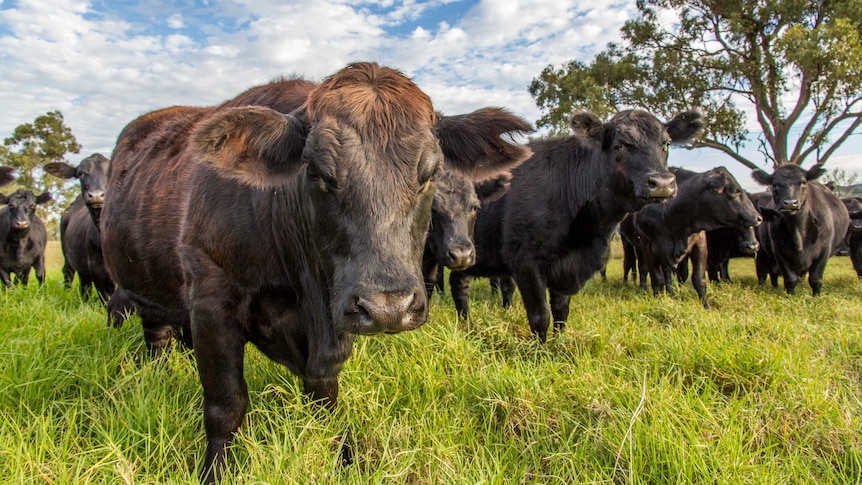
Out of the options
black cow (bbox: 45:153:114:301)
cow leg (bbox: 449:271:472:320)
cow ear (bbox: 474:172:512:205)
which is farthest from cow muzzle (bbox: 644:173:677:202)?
black cow (bbox: 45:153:114:301)

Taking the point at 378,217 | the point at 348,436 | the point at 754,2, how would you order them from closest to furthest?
the point at 378,217, the point at 348,436, the point at 754,2

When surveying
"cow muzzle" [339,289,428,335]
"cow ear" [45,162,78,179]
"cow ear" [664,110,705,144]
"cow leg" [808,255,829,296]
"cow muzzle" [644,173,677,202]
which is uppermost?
"cow ear" [664,110,705,144]

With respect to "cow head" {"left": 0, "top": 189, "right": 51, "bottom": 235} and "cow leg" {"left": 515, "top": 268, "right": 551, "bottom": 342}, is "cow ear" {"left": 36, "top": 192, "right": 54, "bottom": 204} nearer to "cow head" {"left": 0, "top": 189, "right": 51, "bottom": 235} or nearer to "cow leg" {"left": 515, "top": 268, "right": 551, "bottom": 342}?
"cow head" {"left": 0, "top": 189, "right": 51, "bottom": 235}

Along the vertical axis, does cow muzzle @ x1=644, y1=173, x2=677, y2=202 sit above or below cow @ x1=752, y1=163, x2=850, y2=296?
above

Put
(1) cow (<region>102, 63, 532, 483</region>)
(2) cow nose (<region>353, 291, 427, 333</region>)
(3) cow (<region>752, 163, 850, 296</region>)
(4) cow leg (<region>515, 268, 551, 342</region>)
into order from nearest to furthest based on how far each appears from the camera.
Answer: (2) cow nose (<region>353, 291, 427, 333</region>) → (1) cow (<region>102, 63, 532, 483</region>) → (4) cow leg (<region>515, 268, 551, 342</region>) → (3) cow (<region>752, 163, 850, 296</region>)

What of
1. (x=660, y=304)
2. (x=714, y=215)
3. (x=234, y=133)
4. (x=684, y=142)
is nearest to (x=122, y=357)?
(x=234, y=133)

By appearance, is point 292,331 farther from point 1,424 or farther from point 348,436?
point 1,424

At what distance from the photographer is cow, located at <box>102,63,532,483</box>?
1.98m

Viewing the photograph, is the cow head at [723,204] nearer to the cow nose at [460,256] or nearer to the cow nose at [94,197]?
the cow nose at [460,256]

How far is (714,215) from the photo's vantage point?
759cm

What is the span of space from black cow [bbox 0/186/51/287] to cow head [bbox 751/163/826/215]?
12844 millimetres

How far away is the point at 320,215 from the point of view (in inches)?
85.6

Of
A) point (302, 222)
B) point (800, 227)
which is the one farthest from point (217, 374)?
point (800, 227)

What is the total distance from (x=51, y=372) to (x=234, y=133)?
2179 millimetres
